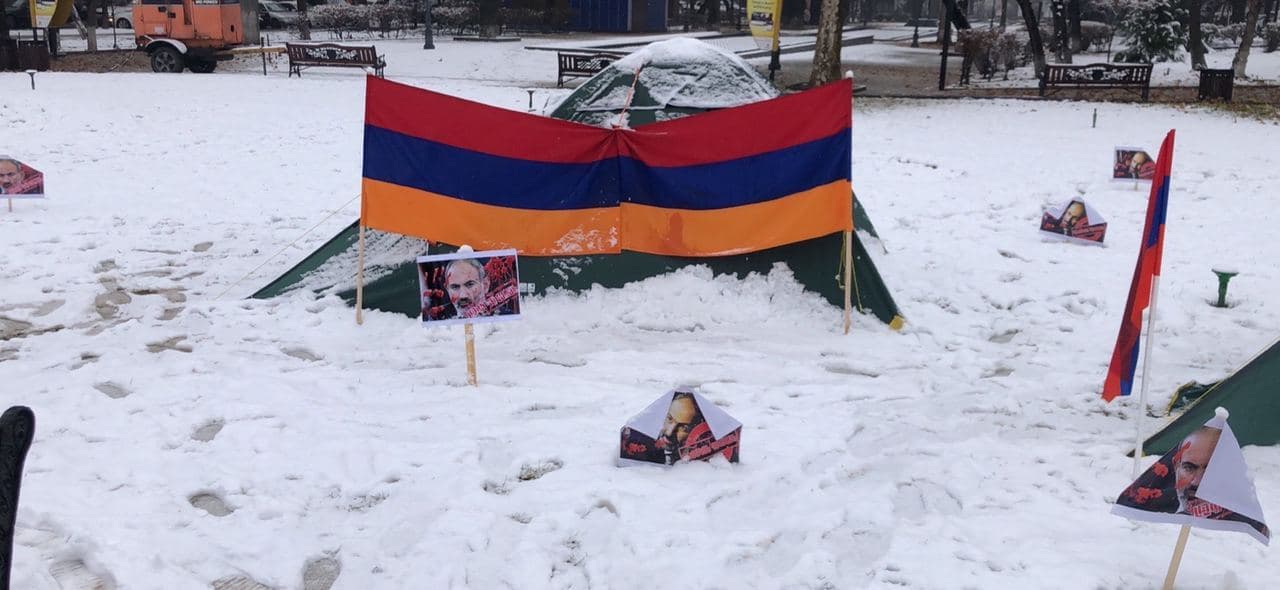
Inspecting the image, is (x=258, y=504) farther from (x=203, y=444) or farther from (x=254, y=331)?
(x=254, y=331)

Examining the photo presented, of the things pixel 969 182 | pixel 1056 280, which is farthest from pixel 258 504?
pixel 969 182

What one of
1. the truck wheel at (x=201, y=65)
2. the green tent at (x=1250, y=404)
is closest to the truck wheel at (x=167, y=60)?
the truck wheel at (x=201, y=65)

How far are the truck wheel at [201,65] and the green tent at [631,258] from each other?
19144 millimetres

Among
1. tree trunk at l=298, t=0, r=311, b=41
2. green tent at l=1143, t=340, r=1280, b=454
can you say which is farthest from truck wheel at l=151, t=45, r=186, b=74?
green tent at l=1143, t=340, r=1280, b=454

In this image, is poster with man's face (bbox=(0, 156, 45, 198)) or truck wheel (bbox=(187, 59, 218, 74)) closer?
poster with man's face (bbox=(0, 156, 45, 198))

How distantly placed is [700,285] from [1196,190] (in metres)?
7.77

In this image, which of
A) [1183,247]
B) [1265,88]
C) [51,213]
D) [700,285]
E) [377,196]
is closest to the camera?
[377,196]

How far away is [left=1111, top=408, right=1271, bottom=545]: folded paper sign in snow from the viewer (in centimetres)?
369

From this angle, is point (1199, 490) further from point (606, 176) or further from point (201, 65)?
point (201, 65)

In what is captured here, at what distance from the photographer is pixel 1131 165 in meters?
12.2

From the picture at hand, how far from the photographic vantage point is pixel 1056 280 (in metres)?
8.69

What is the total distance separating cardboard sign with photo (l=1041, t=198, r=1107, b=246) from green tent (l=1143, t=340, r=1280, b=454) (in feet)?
16.7

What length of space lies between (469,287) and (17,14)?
40.5 meters

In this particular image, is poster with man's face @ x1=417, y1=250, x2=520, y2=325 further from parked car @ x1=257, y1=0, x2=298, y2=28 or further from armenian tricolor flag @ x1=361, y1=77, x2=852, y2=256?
parked car @ x1=257, y1=0, x2=298, y2=28
